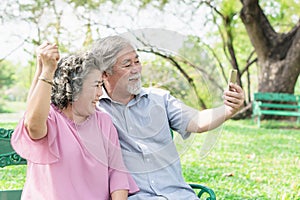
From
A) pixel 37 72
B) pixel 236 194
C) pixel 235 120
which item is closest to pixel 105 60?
pixel 37 72

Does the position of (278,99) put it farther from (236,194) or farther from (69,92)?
(69,92)

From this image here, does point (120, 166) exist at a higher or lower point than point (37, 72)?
lower

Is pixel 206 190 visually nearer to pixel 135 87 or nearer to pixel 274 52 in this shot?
pixel 135 87

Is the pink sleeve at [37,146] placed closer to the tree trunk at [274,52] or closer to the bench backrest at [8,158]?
the bench backrest at [8,158]

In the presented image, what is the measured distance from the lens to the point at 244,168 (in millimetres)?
5781

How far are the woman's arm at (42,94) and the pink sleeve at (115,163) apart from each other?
0.30 meters

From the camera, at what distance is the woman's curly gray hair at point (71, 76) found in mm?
1910

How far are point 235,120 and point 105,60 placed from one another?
409 inches

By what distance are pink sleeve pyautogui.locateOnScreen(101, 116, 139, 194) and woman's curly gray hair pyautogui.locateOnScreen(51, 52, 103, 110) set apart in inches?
6.7

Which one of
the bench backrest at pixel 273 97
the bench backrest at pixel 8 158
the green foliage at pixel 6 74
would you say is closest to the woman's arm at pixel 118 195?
the bench backrest at pixel 8 158

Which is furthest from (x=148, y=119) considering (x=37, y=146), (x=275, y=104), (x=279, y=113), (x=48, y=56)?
(x=275, y=104)

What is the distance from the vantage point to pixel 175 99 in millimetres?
2236

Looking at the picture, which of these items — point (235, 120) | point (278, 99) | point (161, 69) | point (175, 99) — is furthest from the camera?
point (235, 120)

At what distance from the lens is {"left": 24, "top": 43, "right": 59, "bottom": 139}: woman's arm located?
5.46 feet
